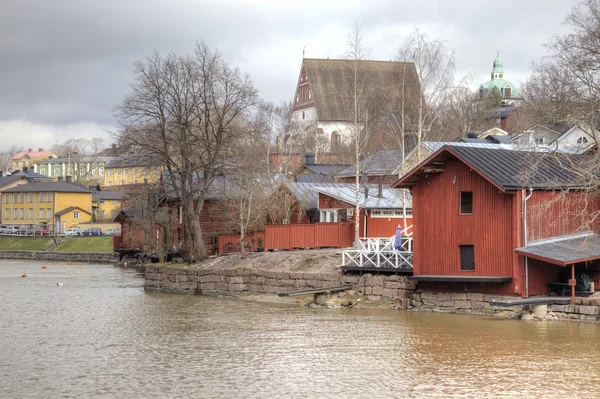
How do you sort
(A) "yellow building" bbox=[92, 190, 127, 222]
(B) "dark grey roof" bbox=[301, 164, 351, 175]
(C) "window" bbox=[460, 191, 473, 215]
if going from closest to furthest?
1. (C) "window" bbox=[460, 191, 473, 215]
2. (B) "dark grey roof" bbox=[301, 164, 351, 175]
3. (A) "yellow building" bbox=[92, 190, 127, 222]

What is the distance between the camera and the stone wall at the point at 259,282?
3856cm

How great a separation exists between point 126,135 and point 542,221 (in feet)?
92.5

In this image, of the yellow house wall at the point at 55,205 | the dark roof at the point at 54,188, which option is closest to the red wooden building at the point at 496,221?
the yellow house wall at the point at 55,205

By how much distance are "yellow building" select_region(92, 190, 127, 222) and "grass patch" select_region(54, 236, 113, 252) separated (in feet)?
81.1

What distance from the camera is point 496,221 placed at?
115 feet

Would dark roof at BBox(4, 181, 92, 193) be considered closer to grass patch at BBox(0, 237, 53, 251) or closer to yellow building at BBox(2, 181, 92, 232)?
yellow building at BBox(2, 181, 92, 232)

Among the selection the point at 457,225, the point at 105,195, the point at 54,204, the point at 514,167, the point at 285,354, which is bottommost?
the point at 285,354

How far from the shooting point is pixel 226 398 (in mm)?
21156

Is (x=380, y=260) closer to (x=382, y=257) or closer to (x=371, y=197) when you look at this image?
(x=382, y=257)

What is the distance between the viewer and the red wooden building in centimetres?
3422

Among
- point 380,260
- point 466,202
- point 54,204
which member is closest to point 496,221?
point 466,202

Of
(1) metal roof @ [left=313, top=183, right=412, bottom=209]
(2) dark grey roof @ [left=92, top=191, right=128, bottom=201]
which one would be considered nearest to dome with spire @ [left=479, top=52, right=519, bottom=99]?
(2) dark grey roof @ [left=92, top=191, right=128, bottom=201]

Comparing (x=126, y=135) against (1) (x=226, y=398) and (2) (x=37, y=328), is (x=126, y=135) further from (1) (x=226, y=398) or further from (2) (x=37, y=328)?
(1) (x=226, y=398)

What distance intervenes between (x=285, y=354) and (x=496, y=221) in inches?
471
